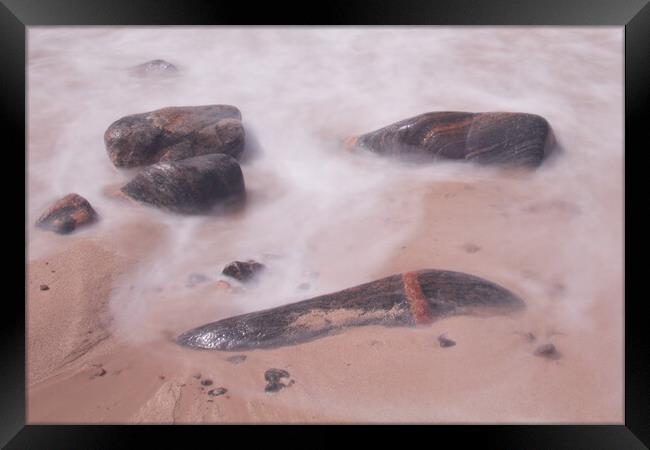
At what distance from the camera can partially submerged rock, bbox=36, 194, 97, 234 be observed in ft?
10.0

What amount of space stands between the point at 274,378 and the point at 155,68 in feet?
6.30

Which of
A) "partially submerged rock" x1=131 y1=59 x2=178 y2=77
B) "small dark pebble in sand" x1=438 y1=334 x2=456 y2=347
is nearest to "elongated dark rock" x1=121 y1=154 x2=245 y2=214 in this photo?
"partially submerged rock" x1=131 y1=59 x2=178 y2=77

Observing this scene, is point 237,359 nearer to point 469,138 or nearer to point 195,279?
point 195,279

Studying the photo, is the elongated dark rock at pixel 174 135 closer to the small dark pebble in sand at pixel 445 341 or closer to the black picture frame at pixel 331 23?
the black picture frame at pixel 331 23

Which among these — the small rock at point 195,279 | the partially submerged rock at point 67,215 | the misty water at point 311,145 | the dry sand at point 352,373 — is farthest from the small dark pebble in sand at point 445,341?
the partially submerged rock at point 67,215

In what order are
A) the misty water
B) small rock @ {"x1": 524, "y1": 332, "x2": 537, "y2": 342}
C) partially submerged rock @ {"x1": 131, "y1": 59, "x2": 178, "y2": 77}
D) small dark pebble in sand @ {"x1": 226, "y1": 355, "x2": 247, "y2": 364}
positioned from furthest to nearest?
partially submerged rock @ {"x1": 131, "y1": 59, "x2": 178, "y2": 77} → the misty water → small rock @ {"x1": 524, "y1": 332, "x2": 537, "y2": 342} → small dark pebble in sand @ {"x1": 226, "y1": 355, "x2": 247, "y2": 364}

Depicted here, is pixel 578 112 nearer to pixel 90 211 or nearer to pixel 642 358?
pixel 642 358

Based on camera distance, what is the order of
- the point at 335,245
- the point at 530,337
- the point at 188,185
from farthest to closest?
the point at 188,185, the point at 335,245, the point at 530,337

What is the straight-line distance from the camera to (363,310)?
8.82ft

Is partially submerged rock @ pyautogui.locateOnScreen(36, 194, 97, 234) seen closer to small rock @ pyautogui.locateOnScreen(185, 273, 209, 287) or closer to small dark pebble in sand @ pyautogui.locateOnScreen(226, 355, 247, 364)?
small rock @ pyautogui.locateOnScreen(185, 273, 209, 287)

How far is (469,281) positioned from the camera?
279 cm

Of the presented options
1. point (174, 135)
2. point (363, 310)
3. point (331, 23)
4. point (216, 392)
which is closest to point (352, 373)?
point (363, 310)

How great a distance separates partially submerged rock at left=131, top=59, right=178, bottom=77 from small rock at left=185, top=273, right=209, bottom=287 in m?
1.21

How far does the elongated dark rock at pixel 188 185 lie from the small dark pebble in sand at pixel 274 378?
110 cm
